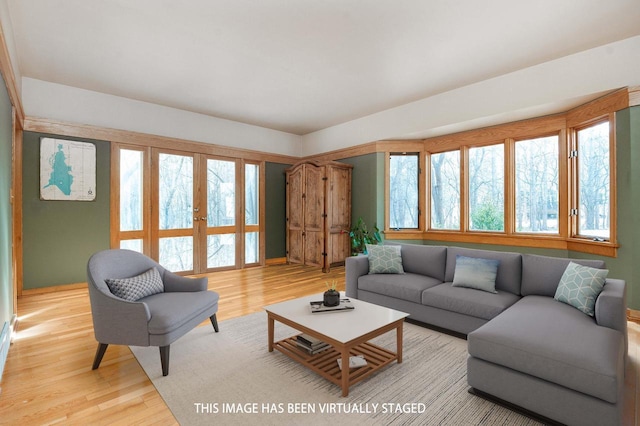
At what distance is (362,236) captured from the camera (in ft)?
19.2

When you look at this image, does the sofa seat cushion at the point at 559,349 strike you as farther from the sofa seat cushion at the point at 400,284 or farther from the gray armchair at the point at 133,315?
the gray armchair at the point at 133,315

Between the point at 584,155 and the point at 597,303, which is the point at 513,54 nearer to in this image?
the point at 584,155

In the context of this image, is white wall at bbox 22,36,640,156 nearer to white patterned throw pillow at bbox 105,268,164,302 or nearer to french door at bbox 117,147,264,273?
french door at bbox 117,147,264,273

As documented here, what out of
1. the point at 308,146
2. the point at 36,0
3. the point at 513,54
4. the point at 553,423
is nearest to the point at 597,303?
the point at 553,423

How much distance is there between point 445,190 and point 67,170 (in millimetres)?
6054

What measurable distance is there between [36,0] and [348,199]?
5059 millimetres

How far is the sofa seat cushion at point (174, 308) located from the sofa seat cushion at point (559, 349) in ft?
6.84

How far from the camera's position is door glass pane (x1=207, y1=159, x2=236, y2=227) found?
5848mm

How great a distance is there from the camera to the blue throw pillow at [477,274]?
9.60 feet

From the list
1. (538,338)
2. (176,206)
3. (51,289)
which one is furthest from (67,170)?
(538,338)

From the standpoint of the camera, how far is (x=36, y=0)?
2637 mm

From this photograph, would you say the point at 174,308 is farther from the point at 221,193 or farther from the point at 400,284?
the point at 221,193

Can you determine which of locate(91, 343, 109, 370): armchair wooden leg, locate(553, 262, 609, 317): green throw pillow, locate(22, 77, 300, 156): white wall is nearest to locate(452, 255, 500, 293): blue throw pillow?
locate(553, 262, 609, 317): green throw pillow

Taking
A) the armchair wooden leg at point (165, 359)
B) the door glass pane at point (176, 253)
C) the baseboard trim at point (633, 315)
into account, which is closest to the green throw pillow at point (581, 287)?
the baseboard trim at point (633, 315)
